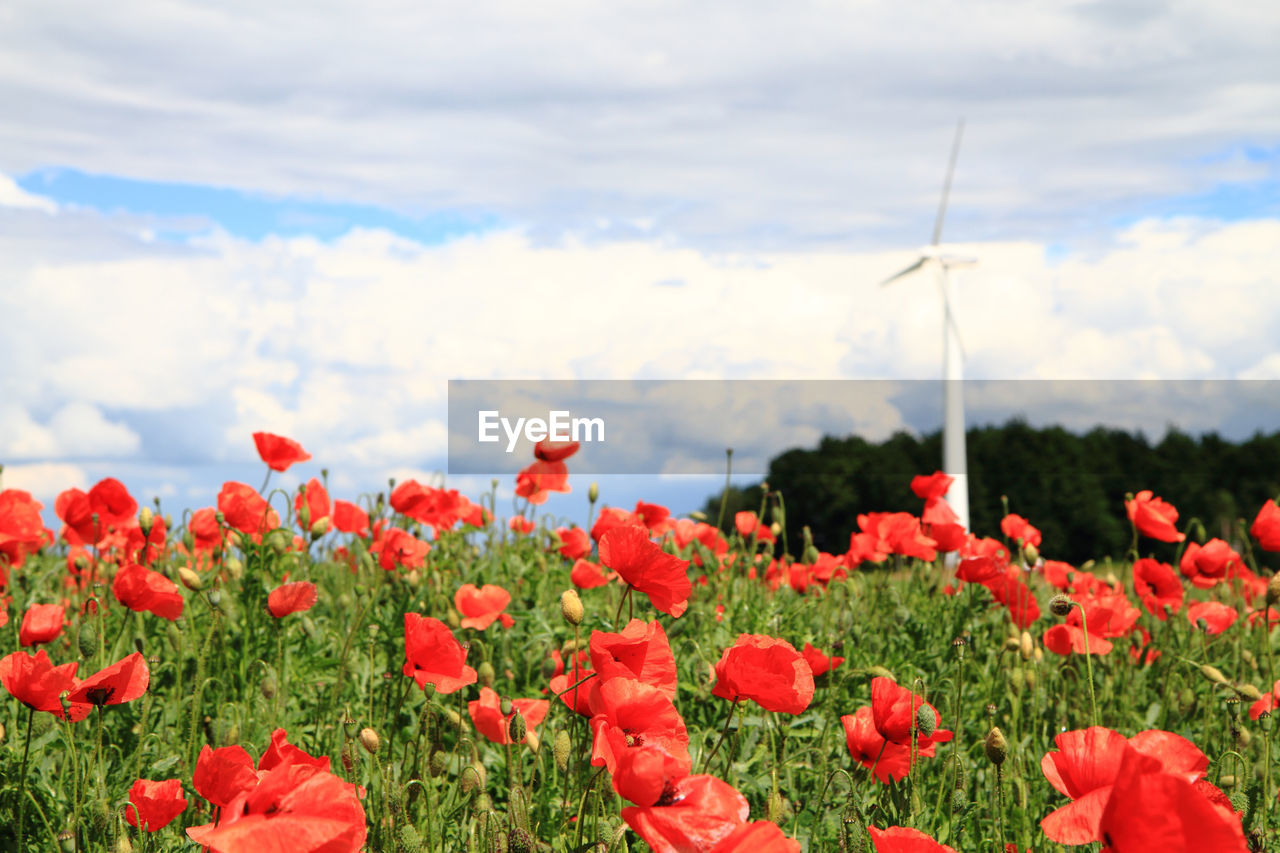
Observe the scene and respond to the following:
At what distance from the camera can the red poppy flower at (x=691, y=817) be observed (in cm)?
154

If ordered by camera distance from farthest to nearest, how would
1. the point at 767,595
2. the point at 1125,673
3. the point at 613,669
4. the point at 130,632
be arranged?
the point at 767,595 → the point at 1125,673 → the point at 130,632 → the point at 613,669

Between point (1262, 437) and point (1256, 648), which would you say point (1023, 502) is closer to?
point (1262, 437)

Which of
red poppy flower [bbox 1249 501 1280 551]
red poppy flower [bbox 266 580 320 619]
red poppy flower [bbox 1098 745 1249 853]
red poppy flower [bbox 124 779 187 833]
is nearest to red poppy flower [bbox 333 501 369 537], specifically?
red poppy flower [bbox 266 580 320 619]

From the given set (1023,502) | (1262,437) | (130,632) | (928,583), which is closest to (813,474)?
(1023,502)

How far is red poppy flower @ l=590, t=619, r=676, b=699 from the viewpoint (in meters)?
2.08

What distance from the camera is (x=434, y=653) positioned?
2.76 m

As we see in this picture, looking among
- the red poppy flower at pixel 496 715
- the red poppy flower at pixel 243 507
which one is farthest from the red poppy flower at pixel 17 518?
the red poppy flower at pixel 496 715

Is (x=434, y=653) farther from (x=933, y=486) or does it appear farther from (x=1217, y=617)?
(x=1217, y=617)

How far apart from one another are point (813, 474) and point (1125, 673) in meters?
30.7

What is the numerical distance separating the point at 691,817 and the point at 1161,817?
627 millimetres

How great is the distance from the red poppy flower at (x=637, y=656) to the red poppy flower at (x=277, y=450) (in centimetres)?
309

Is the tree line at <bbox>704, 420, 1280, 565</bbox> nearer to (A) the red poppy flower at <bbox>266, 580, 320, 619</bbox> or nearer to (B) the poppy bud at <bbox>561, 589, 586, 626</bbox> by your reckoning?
(A) the red poppy flower at <bbox>266, 580, 320, 619</bbox>

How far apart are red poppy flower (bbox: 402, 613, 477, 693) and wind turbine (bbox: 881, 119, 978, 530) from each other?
22.0 meters

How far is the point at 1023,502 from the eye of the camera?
3369 centimetres
